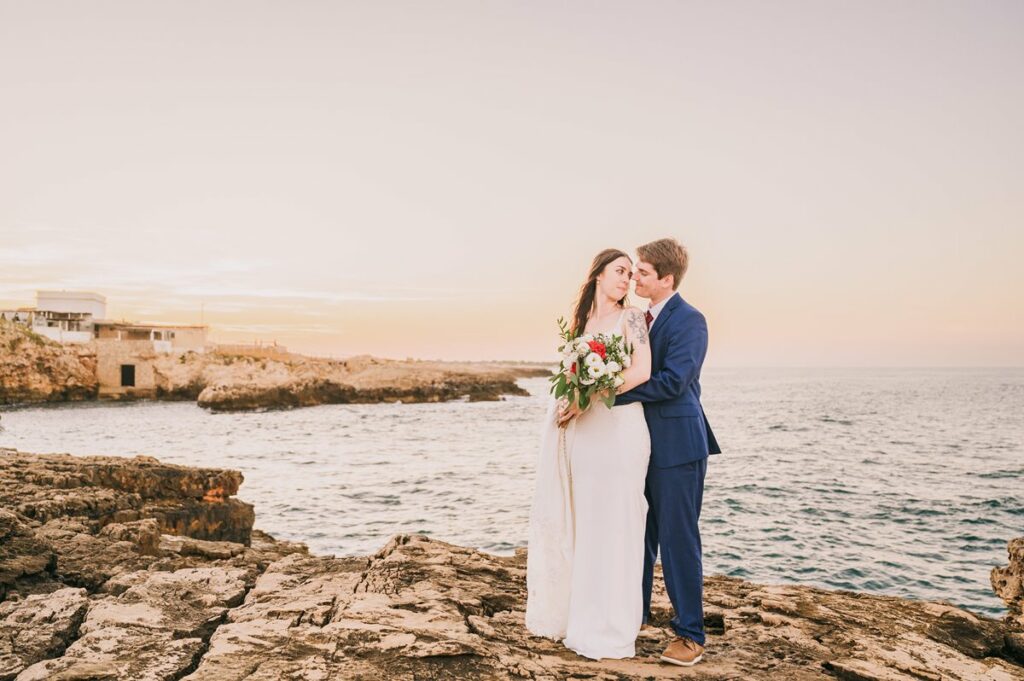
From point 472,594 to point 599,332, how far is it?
89.1 inches

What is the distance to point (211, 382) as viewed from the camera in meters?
53.9

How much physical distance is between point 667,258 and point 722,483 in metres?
17.5

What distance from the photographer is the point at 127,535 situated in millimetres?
6039

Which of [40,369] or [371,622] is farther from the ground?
[40,369]

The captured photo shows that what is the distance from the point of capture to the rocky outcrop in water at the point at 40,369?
46250 millimetres

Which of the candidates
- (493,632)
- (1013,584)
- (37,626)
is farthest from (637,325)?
(1013,584)

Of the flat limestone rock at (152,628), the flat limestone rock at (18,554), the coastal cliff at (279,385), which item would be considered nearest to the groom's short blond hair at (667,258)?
the flat limestone rock at (152,628)

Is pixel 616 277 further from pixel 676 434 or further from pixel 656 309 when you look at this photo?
pixel 676 434

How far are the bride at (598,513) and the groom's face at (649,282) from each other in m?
0.09

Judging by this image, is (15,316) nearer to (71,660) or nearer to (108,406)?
(108,406)

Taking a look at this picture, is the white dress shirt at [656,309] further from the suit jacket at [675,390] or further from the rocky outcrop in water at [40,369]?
the rocky outcrop in water at [40,369]

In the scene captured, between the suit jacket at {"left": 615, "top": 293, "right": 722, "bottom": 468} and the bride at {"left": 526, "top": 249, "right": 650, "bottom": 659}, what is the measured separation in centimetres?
9

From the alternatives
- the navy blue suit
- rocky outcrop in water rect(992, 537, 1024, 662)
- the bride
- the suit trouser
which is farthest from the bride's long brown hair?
rocky outcrop in water rect(992, 537, 1024, 662)

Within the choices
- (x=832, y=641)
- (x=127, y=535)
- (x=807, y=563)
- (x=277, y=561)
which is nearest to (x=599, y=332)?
(x=832, y=641)
